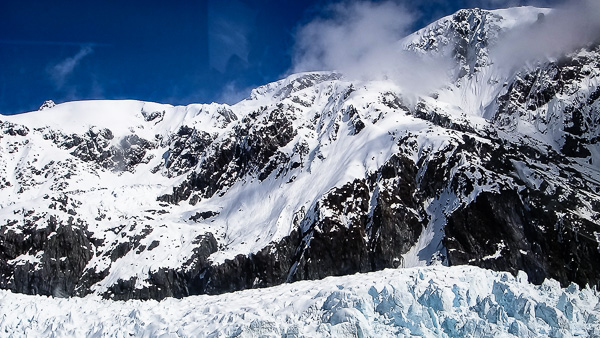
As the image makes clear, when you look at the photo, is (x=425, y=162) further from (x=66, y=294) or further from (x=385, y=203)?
(x=66, y=294)

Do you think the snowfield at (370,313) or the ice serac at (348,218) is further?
the ice serac at (348,218)

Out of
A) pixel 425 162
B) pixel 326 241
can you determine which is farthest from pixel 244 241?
pixel 425 162

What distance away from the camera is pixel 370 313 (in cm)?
4134

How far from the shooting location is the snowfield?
132 feet

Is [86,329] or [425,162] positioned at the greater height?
[425,162]

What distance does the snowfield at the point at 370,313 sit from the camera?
40188mm

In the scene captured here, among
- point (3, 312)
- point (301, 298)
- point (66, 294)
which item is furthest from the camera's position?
point (66, 294)

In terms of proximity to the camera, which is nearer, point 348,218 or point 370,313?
point 370,313

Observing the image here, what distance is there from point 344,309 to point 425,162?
111 meters

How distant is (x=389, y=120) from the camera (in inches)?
6767

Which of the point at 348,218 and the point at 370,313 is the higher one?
the point at 348,218

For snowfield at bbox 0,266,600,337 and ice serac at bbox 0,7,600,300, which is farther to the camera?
ice serac at bbox 0,7,600,300

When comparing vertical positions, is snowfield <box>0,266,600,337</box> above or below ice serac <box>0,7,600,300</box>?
below

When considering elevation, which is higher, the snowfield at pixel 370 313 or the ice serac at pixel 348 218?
the ice serac at pixel 348 218
